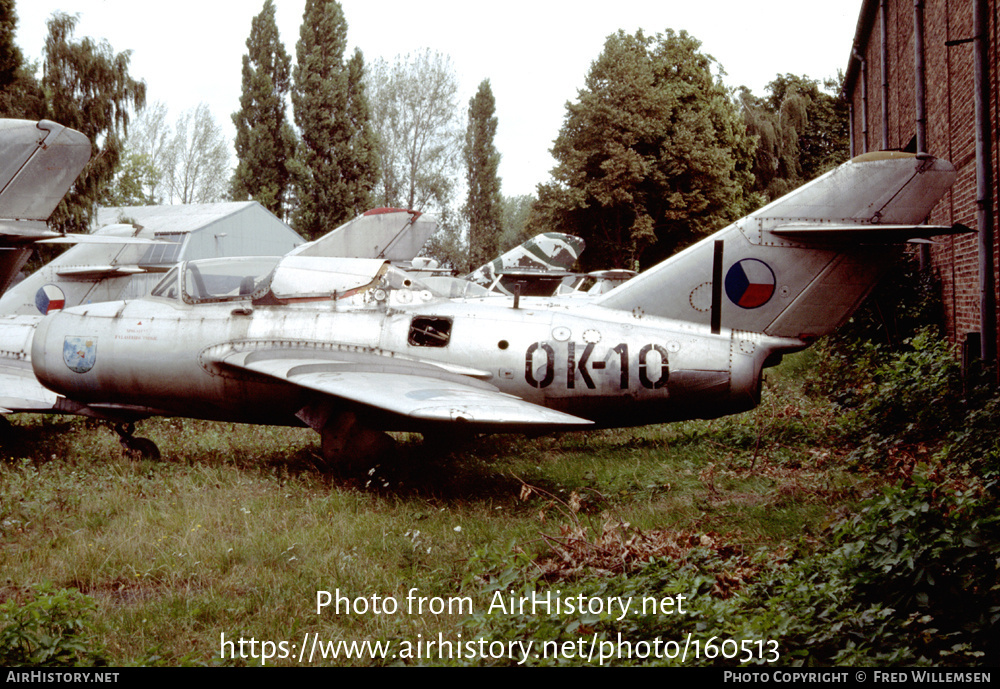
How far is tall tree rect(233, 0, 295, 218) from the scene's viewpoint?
3859 centimetres

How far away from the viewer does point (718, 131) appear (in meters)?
37.9

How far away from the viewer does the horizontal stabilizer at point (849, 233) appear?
6.80 metres

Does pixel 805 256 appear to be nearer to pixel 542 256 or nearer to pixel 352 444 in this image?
pixel 352 444

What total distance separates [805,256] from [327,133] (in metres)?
35.3

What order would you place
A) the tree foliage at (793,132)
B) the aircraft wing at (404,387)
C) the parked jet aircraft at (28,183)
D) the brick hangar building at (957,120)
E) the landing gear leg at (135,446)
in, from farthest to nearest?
the tree foliage at (793,132)
the parked jet aircraft at (28,183)
the brick hangar building at (957,120)
the landing gear leg at (135,446)
the aircraft wing at (404,387)

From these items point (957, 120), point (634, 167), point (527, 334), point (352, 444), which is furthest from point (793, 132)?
point (352, 444)

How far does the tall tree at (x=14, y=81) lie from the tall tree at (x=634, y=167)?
21.8 meters

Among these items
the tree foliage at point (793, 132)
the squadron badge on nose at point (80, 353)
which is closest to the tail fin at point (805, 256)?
the squadron badge on nose at point (80, 353)

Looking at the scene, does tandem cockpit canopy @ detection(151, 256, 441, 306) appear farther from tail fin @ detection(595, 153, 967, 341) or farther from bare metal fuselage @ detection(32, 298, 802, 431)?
tail fin @ detection(595, 153, 967, 341)

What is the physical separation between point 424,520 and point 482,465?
2.21 m

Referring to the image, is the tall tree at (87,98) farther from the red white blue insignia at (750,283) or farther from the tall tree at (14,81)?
the red white blue insignia at (750,283)

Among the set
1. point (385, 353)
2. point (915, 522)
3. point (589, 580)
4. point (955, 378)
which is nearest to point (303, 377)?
point (385, 353)

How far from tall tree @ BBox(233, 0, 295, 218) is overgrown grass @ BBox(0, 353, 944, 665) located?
105ft

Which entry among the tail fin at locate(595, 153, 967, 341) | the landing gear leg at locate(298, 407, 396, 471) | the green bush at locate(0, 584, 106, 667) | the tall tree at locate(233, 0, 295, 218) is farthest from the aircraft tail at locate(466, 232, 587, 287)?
the tall tree at locate(233, 0, 295, 218)
